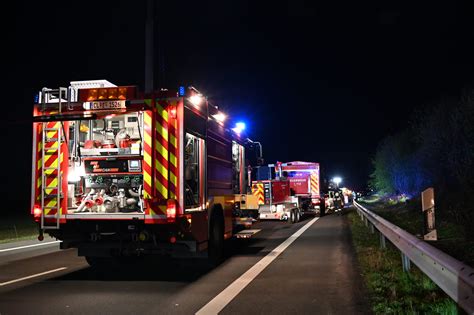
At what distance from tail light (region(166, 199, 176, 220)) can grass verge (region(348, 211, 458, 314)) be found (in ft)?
10.8

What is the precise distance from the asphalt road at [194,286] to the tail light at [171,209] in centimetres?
114

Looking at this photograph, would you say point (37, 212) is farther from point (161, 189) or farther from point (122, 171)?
point (161, 189)

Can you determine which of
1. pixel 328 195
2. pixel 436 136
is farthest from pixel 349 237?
pixel 328 195

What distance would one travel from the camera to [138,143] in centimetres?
892

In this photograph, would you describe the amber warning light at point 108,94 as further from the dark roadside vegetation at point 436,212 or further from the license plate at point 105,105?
the dark roadside vegetation at point 436,212

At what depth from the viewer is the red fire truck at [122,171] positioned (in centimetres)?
820

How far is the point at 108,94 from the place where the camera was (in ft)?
27.9

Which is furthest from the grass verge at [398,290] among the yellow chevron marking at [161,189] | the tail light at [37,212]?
the tail light at [37,212]

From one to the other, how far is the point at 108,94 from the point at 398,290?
18.8ft

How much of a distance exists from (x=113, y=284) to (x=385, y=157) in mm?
48573

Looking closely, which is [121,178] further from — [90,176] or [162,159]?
[162,159]

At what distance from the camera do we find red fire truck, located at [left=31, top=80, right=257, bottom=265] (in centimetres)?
820

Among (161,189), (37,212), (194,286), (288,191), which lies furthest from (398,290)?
(288,191)

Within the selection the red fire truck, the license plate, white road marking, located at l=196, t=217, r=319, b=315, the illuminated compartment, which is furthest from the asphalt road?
the license plate
